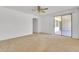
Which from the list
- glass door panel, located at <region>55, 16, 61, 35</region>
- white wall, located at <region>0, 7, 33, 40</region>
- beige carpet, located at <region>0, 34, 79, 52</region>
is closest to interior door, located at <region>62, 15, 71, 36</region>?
glass door panel, located at <region>55, 16, 61, 35</region>

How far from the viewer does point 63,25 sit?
31.2ft

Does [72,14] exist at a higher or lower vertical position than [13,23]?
higher

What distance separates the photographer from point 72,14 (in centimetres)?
800

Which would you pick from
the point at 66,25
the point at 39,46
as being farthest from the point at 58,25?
the point at 39,46

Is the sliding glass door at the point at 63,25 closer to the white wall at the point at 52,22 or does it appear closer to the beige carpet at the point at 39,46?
the white wall at the point at 52,22

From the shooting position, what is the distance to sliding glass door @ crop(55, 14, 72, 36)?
877 cm

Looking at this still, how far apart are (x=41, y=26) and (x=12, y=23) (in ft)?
18.1

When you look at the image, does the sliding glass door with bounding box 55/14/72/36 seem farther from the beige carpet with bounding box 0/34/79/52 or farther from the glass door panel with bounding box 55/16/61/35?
the beige carpet with bounding box 0/34/79/52

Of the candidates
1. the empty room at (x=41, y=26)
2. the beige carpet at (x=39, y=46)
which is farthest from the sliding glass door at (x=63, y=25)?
the beige carpet at (x=39, y=46)

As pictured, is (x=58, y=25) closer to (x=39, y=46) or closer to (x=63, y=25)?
(x=63, y=25)
